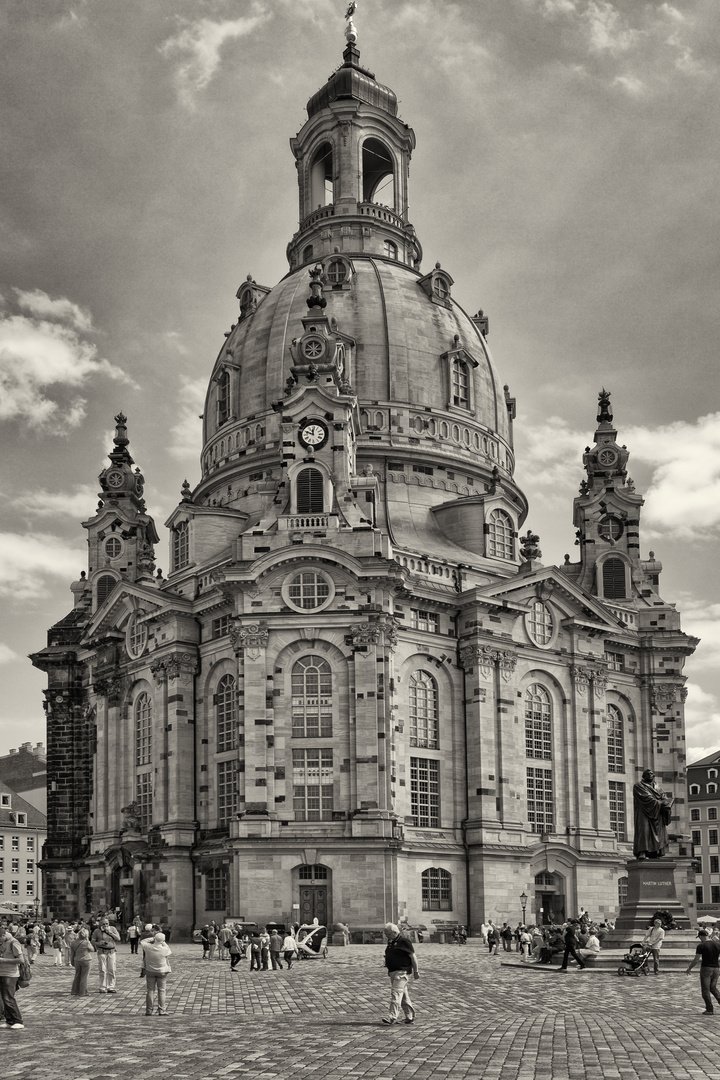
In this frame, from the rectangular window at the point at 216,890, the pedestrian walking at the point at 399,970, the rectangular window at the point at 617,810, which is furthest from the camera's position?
the rectangular window at the point at 617,810

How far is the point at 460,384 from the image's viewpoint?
315ft

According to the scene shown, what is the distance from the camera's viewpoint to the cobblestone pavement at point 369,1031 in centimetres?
2212

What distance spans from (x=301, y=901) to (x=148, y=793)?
16723 millimetres

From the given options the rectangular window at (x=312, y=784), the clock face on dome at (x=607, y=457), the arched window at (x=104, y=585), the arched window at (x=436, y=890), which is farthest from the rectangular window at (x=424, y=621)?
the arched window at (x=104, y=585)

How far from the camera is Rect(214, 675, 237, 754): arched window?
79062 millimetres

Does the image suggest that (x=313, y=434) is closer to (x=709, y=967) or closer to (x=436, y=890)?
(x=436, y=890)

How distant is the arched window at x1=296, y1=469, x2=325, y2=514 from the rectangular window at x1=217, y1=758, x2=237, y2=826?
50.6 feet

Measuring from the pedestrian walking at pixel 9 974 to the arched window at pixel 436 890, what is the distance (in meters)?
49.7

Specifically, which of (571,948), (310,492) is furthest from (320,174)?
(571,948)

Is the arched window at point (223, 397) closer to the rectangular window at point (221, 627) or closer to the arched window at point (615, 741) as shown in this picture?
the rectangular window at point (221, 627)

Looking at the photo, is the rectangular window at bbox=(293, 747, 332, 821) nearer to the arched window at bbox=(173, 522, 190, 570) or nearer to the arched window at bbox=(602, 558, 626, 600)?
the arched window at bbox=(173, 522, 190, 570)

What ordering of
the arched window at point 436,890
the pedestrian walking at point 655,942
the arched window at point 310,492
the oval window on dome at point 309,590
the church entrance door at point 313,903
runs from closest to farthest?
the pedestrian walking at point 655,942, the church entrance door at point 313,903, the oval window on dome at point 309,590, the arched window at point 436,890, the arched window at point 310,492

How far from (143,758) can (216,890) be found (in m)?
12.3

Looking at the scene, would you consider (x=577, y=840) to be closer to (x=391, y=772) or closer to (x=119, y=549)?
(x=391, y=772)
